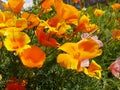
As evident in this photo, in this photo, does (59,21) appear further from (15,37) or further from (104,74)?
(104,74)

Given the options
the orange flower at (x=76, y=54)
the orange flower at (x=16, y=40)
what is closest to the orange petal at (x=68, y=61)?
the orange flower at (x=76, y=54)

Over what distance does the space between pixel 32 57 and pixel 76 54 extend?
0.58 ft

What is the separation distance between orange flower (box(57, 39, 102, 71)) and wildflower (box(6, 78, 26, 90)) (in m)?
0.24

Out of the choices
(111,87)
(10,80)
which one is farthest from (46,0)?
(111,87)

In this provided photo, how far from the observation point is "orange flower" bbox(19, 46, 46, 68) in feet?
5.50

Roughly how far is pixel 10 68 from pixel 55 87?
0.75ft

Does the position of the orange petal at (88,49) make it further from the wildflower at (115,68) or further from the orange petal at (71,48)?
the wildflower at (115,68)

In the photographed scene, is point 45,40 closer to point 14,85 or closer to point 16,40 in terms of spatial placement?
point 16,40

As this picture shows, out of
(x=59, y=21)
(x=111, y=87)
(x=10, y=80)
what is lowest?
(x=111, y=87)

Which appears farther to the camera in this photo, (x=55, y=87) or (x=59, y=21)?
(x=55, y=87)

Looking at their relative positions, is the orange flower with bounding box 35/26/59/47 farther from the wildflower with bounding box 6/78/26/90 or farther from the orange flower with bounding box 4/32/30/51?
the wildflower with bounding box 6/78/26/90

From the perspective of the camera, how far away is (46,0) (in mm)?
1915

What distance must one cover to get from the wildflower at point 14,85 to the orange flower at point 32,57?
18cm

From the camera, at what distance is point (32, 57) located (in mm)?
1709
